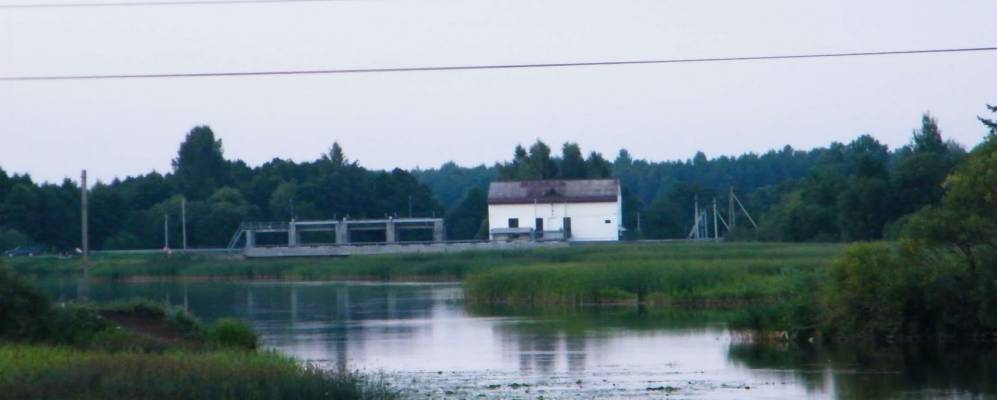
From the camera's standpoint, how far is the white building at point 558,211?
9756 cm

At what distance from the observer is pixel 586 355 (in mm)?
35875

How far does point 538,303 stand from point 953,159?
34.5m

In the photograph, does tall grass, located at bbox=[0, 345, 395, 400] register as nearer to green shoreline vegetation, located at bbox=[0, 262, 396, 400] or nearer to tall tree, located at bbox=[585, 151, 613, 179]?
green shoreline vegetation, located at bbox=[0, 262, 396, 400]

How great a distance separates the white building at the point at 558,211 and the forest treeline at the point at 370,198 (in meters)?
9.88

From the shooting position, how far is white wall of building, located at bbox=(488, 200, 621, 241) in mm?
97812

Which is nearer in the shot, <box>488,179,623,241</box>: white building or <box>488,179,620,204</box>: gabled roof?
<box>488,179,623,241</box>: white building

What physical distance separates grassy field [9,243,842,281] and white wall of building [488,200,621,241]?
536 inches

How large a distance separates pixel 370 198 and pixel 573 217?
30505 mm

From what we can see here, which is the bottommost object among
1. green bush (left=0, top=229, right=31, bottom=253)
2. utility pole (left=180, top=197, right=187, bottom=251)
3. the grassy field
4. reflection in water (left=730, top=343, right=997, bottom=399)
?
reflection in water (left=730, top=343, right=997, bottom=399)

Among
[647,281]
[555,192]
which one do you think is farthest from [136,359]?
[555,192]

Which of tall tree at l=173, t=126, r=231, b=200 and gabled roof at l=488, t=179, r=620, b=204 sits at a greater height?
tall tree at l=173, t=126, r=231, b=200

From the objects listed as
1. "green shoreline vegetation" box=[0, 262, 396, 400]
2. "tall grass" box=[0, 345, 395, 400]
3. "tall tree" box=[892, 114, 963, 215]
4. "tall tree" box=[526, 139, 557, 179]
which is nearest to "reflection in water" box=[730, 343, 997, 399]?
"green shoreline vegetation" box=[0, 262, 396, 400]

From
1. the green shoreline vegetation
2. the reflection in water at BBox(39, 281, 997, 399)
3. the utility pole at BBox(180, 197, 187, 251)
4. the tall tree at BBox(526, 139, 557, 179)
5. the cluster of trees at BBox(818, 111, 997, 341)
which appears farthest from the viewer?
the tall tree at BBox(526, 139, 557, 179)

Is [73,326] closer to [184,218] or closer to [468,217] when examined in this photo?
[184,218]
